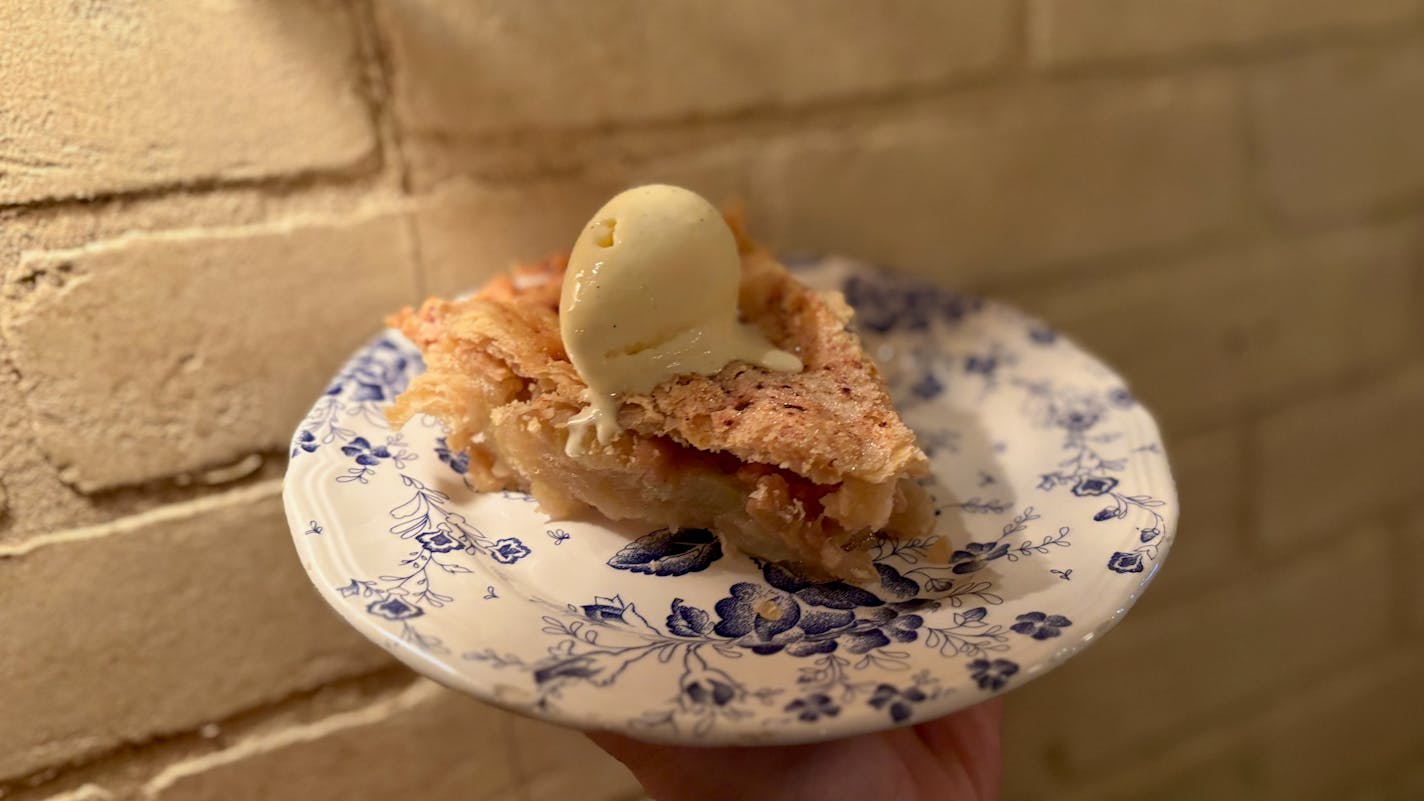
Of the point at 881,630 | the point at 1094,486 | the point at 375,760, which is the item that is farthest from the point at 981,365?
the point at 375,760

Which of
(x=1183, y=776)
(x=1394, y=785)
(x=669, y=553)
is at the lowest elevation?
(x=1394, y=785)

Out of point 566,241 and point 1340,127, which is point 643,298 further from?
point 1340,127

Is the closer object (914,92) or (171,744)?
(171,744)

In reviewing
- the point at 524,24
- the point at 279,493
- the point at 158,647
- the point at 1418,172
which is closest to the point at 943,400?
the point at 524,24

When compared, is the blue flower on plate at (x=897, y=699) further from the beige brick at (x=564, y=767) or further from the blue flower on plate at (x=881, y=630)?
the beige brick at (x=564, y=767)

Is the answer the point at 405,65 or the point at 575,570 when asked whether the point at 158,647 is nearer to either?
the point at 575,570

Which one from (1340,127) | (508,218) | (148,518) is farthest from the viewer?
(1340,127)

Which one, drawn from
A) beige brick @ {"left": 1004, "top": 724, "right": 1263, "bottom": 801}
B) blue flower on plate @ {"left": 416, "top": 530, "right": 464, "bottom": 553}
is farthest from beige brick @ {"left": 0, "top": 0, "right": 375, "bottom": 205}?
beige brick @ {"left": 1004, "top": 724, "right": 1263, "bottom": 801}

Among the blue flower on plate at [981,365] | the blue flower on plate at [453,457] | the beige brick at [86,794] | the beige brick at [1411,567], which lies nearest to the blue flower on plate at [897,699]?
the blue flower on plate at [453,457]
